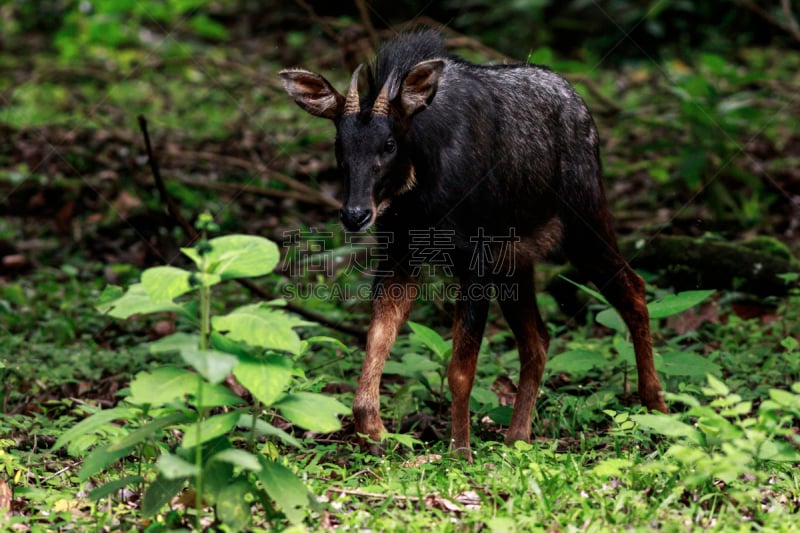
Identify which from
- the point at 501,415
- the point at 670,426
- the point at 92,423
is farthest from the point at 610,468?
the point at 92,423

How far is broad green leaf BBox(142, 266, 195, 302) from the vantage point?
11.4ft

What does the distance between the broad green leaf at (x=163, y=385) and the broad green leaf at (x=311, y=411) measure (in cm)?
39

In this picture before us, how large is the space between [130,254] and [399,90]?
15.9ft

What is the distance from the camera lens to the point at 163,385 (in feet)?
11.5

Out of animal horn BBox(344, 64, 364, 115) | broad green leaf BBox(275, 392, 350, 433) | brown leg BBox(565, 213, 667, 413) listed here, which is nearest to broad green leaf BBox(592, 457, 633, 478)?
broad green leaf BBox(275, 392, 350, 433)

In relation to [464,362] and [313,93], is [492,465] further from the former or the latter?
[313,93]

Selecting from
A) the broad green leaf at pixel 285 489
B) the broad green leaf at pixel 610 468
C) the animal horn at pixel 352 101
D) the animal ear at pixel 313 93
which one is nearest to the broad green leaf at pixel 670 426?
the broad green leaf at pixel 610 468

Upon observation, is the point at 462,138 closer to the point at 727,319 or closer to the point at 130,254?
the point at 727,319

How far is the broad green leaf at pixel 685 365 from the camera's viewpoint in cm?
570

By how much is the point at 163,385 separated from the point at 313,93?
2538mm

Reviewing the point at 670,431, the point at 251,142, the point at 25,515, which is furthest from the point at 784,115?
the point at 25,515

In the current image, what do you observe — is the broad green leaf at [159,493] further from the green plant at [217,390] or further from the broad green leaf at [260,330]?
the broad green leaf at [260,330]

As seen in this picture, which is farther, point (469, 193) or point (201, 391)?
point (469, 193)

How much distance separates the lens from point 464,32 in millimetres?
16109
